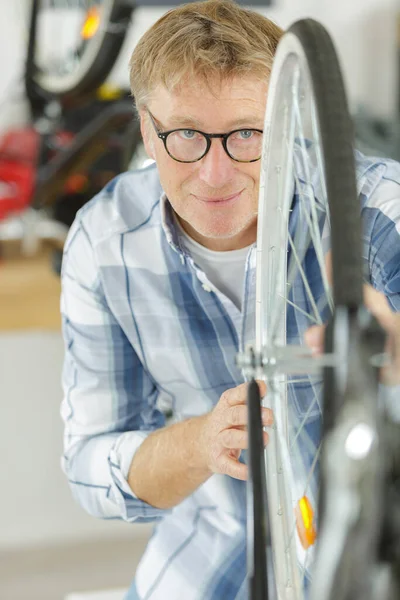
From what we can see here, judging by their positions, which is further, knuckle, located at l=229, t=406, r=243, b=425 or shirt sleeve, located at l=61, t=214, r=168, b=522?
shirt sleeve, located at l=61, t=214, r=168, b=522

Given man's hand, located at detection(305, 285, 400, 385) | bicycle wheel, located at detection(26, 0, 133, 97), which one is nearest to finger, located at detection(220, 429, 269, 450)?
man's hand, located at detection(305, 285, 400, 385)

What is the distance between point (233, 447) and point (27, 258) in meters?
1.40

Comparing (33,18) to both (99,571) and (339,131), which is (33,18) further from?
(339,131)

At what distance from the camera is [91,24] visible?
5.87 feet

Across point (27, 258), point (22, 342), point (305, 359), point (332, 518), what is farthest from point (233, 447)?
point (27, 258)

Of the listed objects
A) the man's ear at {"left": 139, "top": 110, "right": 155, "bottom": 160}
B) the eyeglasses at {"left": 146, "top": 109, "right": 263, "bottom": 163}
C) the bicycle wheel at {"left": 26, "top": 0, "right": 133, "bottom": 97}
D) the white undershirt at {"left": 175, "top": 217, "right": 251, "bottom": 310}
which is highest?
the bicycle wheel at {"left": 26, "top": 0, "right": 133, "bottom": 97}

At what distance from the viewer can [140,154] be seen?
74.5 inches

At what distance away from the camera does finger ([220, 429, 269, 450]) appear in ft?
Result: 2.41

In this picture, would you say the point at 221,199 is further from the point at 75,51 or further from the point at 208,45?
the point at 75,51

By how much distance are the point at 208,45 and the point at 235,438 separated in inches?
13.5

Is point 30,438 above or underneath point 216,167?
underneath

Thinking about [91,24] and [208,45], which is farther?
[91,24]

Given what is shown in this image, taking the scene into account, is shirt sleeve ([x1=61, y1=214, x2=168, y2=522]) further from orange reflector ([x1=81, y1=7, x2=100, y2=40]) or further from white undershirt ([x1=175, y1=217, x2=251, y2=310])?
orange reflector ([x1=81, y1=7, x2=100, y2=40])

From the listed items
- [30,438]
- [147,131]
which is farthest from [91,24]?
[147,131]
